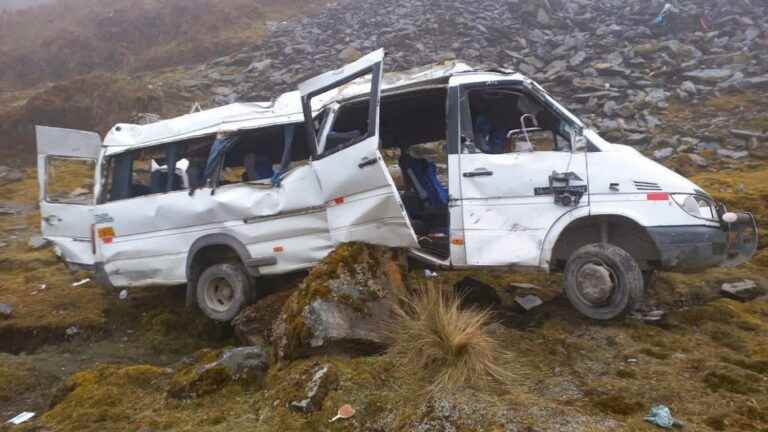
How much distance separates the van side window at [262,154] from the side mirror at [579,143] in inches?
111

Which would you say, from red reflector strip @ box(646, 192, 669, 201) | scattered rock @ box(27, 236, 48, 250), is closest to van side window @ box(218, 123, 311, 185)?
red reflector strip @ box(646, 192, 669, 201)

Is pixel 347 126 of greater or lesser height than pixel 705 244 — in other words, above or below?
above

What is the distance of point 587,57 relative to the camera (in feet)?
57.5

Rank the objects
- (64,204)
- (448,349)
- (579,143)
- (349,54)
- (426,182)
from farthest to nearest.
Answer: (349,54)
(64,204)
(426,182)
(579,143)
(448,349)

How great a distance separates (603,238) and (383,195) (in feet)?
6.60

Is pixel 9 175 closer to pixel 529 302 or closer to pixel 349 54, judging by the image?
pixel 349 54

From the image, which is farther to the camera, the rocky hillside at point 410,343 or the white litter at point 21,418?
the white litter at point 21,418

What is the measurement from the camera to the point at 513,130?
5641 mm

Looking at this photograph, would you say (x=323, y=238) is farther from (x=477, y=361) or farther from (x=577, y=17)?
(x=577, y=17)

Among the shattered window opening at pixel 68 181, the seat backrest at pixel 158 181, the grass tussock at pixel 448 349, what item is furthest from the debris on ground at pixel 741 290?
the shattered window opening at pixel 68 181

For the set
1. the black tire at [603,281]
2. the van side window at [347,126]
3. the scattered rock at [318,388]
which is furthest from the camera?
the van side window at [347,126]

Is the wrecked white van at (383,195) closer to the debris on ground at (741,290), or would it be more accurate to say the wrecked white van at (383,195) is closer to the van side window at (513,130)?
the van side window at (513,130)

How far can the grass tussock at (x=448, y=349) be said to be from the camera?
3870 millimetres

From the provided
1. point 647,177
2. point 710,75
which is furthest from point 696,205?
point 710,75
